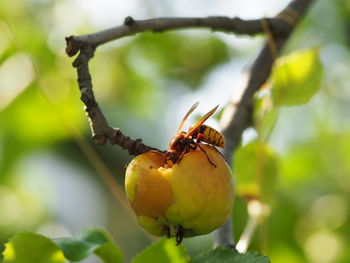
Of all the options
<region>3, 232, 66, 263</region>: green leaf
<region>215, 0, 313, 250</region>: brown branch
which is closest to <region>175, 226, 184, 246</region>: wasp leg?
<region>3, 232, 66, 263</region>: green leaf

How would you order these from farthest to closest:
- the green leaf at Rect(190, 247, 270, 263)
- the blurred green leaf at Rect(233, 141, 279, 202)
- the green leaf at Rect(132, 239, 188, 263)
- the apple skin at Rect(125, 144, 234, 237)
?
the blurred green leaf at Rect(233, 141, 279, 202)
the green leaf at Rect(132, 239, 188, 263)
the green leaf at Rect(190, 247, 270, 263)
the apple skin at Rect(125, 144, 234, 237)

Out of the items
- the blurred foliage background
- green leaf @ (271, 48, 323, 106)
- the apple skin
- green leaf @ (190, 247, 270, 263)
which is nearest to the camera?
the apple skin

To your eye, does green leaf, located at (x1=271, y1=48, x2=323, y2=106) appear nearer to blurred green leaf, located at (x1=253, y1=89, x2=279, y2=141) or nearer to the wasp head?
blurred green leaf, located at (x1=253, y1=89, x2=279, y2=141)

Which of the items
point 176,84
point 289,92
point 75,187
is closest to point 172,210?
point 289,92

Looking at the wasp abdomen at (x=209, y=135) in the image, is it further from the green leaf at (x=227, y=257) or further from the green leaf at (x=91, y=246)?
the green leaf at (x=91, y=246)

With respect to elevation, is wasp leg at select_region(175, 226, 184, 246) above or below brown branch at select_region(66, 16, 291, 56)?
below

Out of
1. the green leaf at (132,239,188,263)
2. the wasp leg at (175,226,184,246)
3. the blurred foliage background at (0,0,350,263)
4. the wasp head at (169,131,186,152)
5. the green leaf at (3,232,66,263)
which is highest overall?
the wasp head at (169,131,186,152)

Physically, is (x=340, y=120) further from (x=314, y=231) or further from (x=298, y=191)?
(x=314, y=231)

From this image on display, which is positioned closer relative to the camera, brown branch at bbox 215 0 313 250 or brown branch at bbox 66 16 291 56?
brown branch at bbox 66 16 291 56
